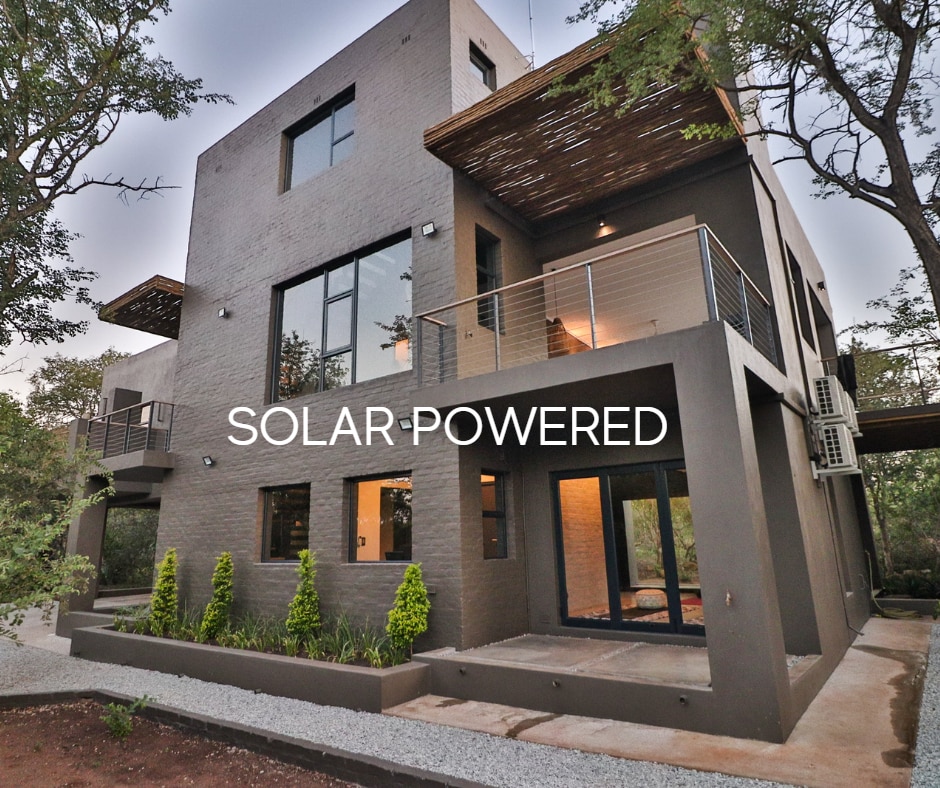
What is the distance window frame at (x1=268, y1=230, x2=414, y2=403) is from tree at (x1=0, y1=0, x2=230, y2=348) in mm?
4307

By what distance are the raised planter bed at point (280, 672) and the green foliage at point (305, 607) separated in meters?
0.62

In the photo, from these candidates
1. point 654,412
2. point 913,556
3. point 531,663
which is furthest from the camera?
point 913,556

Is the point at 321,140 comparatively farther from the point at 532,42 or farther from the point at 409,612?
the point at 409,612

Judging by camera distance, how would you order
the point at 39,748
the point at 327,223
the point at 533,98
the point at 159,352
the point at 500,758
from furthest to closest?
1. the point at 159,352
2. the point at 327,223
3. the point at 533,98
4. the point at 39,748
5. the point at 500,758

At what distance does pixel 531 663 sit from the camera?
5.61 metres

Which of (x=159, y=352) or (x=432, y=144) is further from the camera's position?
(x=159, y=352)

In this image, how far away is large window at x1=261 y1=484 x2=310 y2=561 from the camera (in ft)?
27.5

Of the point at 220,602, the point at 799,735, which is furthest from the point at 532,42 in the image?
the point at 799,735

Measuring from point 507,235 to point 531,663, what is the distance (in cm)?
586

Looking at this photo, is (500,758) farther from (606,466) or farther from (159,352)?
(159,352)

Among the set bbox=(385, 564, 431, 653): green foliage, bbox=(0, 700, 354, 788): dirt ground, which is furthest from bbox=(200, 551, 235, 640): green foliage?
bbox=(385, 564, 431, 653): green foliage

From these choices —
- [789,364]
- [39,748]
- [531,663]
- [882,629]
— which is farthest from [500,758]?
[882,629]

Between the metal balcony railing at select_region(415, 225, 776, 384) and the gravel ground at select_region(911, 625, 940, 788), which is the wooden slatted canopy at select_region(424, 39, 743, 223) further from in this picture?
the gravel ground at select_region(911, 625, 940, 788)

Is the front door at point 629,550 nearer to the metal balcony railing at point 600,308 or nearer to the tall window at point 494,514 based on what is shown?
the tall window at point 494,514
